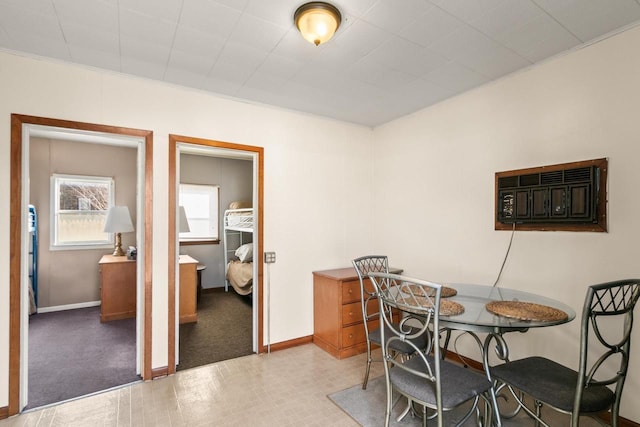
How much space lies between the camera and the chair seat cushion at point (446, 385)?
1607mm

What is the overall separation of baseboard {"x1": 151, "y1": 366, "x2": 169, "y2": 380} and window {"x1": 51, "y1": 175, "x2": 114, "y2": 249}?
332 cm

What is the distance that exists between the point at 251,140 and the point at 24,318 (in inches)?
90.4

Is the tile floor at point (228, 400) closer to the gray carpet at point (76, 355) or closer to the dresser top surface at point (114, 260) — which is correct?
the gray carpet at point (76, 355)

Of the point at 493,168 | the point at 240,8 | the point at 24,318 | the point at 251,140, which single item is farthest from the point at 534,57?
the point at 24,318

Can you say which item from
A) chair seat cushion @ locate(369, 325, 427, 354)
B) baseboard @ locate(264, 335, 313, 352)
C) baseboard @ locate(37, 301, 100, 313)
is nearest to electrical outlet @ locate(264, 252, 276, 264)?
baseboard @ locate(264, 335, 313, 352)

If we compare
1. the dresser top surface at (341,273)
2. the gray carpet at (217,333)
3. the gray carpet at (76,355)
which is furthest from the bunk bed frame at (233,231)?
the dresser top surface at (341,273)

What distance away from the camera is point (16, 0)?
1711 millimetres

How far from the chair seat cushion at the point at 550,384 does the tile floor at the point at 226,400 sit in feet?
3.45

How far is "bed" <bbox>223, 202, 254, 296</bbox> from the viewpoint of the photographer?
5.11 m

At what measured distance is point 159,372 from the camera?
2703 millimetres

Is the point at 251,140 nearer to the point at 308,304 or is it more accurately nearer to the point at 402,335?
the point at 308,304

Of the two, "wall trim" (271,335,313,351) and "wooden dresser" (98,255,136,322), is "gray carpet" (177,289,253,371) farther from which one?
"wooden dresser" (98,255,136,322)

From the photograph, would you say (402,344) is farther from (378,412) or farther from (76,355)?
(76,355)

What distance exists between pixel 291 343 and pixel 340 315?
2.26 ft
